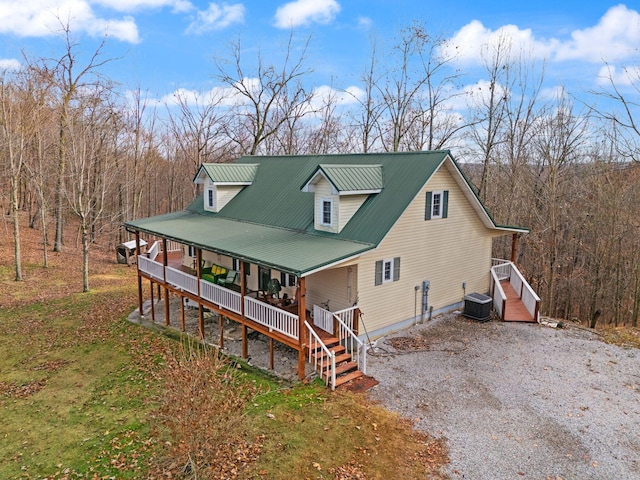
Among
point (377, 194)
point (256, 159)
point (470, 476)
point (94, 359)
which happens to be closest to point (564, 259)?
point (377, 194)

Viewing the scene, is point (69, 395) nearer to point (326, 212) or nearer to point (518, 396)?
point (326, 212)

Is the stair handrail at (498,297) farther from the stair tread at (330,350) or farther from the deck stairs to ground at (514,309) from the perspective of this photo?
the stair tread at (330,350)

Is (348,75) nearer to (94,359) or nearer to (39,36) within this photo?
(39,36)

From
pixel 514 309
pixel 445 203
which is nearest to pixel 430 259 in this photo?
pixel 445 203

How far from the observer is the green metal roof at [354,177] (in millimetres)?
14438

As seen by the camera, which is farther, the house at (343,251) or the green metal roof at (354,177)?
the green metal roof at (354,177)

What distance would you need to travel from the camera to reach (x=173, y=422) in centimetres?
744

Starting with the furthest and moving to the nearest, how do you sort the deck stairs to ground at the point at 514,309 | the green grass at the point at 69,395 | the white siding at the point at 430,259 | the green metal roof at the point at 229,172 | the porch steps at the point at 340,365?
the green metal roof at the point at 229,172, the deck stairs to ground at the point at 514,309, the white siding at the point at 430,259, the porch steps at the point at 340,365, the green grass at the point at 69,395

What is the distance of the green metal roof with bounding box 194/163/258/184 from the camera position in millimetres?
20203

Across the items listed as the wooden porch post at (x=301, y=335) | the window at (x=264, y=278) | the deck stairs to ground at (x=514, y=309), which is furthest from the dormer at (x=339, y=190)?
the deck stairs to ground at (x=514, y=309)

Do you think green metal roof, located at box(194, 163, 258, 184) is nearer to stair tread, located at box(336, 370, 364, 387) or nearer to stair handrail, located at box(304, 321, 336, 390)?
stair handrail, located at box(304, 321, 336, 390)

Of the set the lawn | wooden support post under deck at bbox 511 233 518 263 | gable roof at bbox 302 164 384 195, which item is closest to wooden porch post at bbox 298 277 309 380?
the lawn

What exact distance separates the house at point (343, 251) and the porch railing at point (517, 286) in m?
1.00

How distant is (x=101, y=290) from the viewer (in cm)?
2484
